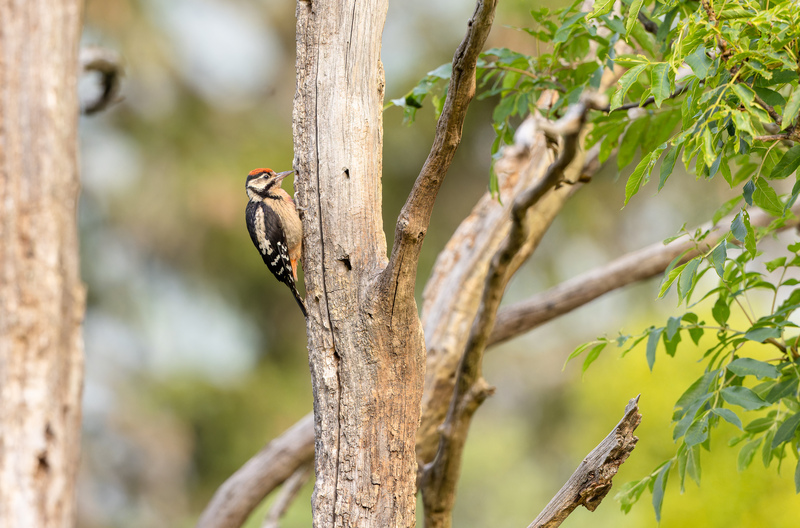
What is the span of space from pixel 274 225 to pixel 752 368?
181 cm

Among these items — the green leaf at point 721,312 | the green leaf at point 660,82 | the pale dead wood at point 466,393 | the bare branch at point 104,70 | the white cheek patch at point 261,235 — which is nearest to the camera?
the green leaf at point 660,82

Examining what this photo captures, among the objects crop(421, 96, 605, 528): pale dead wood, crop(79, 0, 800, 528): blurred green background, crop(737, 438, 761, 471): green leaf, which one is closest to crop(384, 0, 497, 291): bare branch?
crop(421, 96, 605, 528): pale dead wood

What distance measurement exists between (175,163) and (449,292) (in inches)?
218

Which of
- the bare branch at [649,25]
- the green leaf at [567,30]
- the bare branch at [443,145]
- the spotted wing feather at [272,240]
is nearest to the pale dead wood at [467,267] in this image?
the spotted wing feather at [272,240]

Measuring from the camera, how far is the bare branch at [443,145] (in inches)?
53.9

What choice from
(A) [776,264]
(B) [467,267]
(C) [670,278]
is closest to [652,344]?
(C) [670,278]

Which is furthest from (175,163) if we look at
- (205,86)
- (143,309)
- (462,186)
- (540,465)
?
(540,465)

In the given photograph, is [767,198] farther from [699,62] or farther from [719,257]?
[699,62]

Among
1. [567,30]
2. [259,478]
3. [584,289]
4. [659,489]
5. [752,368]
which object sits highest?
[584,289]

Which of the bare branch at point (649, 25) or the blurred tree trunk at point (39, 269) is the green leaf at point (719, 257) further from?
the blurred tree trunk at point (39, 269)

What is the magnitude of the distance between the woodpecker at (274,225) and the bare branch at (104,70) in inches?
55.2

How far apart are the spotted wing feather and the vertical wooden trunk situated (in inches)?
31.8

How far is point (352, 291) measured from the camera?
67.4 inches

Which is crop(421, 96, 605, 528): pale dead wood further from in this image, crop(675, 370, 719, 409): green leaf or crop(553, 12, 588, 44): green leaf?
crop(675, 370, 719, 409): green leaf
